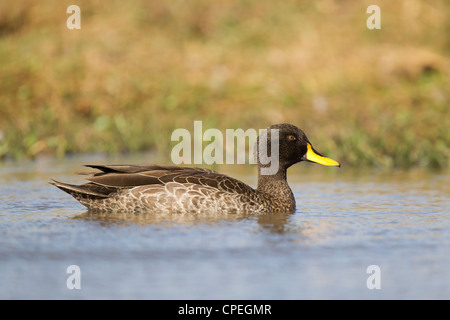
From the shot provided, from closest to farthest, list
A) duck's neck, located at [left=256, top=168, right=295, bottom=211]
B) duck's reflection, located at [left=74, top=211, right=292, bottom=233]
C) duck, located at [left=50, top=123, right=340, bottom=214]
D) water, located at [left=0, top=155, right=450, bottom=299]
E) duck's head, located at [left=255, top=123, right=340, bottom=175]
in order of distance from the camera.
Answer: water, located at [left=0, top=155, right=450, bottom=299] → duck's reflection, located at [left=74, top=211, right=292, bottom=233] → duck, located at [left=50, top=123, right=340, bottom=214] → duck's neck, located at [left=256, top=168, right=295, bottom=211] → duck's head, located at [left=255, top=123, right=340, bottom=175]

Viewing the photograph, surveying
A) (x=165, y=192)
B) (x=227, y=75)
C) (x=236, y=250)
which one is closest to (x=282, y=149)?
(x=165, y=192)

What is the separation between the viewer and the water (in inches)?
220

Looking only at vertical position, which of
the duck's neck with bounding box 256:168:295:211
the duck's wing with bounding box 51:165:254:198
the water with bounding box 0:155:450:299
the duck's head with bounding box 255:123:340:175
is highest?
the duck's head with bounding box 255:123:340:175

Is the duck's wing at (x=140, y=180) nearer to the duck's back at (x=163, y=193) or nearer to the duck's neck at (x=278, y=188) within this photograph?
the duck's back at (x=163, y=193)

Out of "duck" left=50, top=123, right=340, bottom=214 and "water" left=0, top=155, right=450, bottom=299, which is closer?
"water" left=0, top=155, right=450, bottom=299

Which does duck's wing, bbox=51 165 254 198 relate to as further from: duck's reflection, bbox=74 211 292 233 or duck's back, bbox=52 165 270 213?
duck's reflection, bbox=74 211 292 233

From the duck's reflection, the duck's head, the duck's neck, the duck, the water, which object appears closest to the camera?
the water

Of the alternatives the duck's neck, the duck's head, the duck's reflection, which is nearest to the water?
the duck's reflection

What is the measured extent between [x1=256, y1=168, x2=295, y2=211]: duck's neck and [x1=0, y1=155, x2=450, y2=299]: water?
16 cm

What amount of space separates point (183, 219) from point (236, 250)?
1.39 metres

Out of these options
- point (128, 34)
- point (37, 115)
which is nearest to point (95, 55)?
point (128, 34)

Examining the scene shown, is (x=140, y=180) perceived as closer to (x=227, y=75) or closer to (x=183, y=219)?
(x=183, y=219)

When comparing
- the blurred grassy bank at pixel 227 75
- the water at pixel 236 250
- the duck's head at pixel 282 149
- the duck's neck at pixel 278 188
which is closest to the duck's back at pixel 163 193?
the water at pixel 236 250

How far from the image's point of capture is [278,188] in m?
8.71
